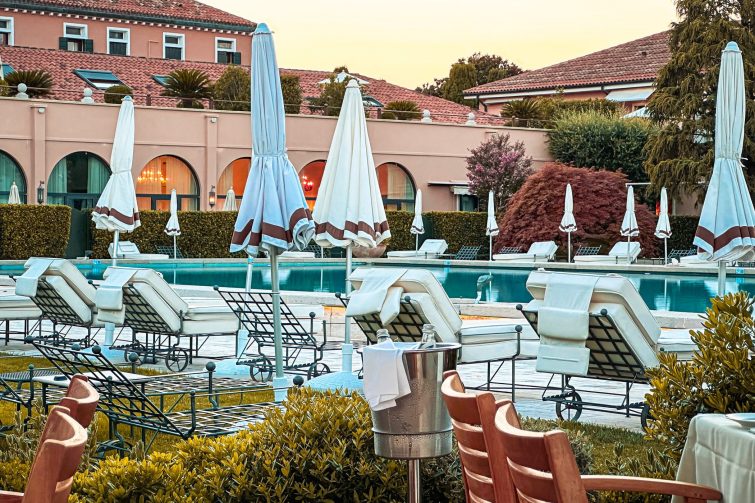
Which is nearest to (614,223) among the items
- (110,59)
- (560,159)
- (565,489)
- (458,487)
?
(560,159)

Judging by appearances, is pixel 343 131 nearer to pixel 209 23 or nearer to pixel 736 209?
pixel 736 209

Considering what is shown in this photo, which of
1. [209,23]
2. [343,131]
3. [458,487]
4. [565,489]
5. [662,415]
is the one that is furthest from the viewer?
[209,23]

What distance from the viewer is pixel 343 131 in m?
10.0

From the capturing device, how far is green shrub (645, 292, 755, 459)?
358 cm

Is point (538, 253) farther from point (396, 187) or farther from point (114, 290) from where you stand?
point (114, 290)

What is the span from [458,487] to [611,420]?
12.6ft

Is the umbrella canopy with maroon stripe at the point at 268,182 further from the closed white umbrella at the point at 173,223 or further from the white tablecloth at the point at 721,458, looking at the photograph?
the closed white umbrella at the point at 173,223

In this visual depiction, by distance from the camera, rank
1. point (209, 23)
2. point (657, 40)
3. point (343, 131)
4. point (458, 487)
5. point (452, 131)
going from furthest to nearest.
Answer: point (657, 40) → point (209, 23) → point (452, 131) → point (343, 131) → point (458, 487)

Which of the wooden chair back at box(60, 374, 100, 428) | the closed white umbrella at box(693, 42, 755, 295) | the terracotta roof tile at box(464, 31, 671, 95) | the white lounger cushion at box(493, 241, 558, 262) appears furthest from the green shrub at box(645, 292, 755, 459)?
the terracotta roof tile at box(464, 31, 671, 95)

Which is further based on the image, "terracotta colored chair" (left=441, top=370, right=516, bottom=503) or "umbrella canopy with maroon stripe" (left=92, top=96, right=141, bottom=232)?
"umbrella canopy with maroon stripe" (left=92, top=96, right=141, bottom=232)

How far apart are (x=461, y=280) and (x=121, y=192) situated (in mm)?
12949

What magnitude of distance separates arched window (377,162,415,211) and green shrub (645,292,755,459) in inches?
1351

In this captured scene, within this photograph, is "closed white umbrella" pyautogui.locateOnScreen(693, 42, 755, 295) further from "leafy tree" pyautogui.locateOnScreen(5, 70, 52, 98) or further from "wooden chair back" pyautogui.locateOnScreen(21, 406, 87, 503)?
"leafy tree" pyautogui.locateOnScreen(5, 70, 52, 98)

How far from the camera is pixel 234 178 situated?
36.1 meters
